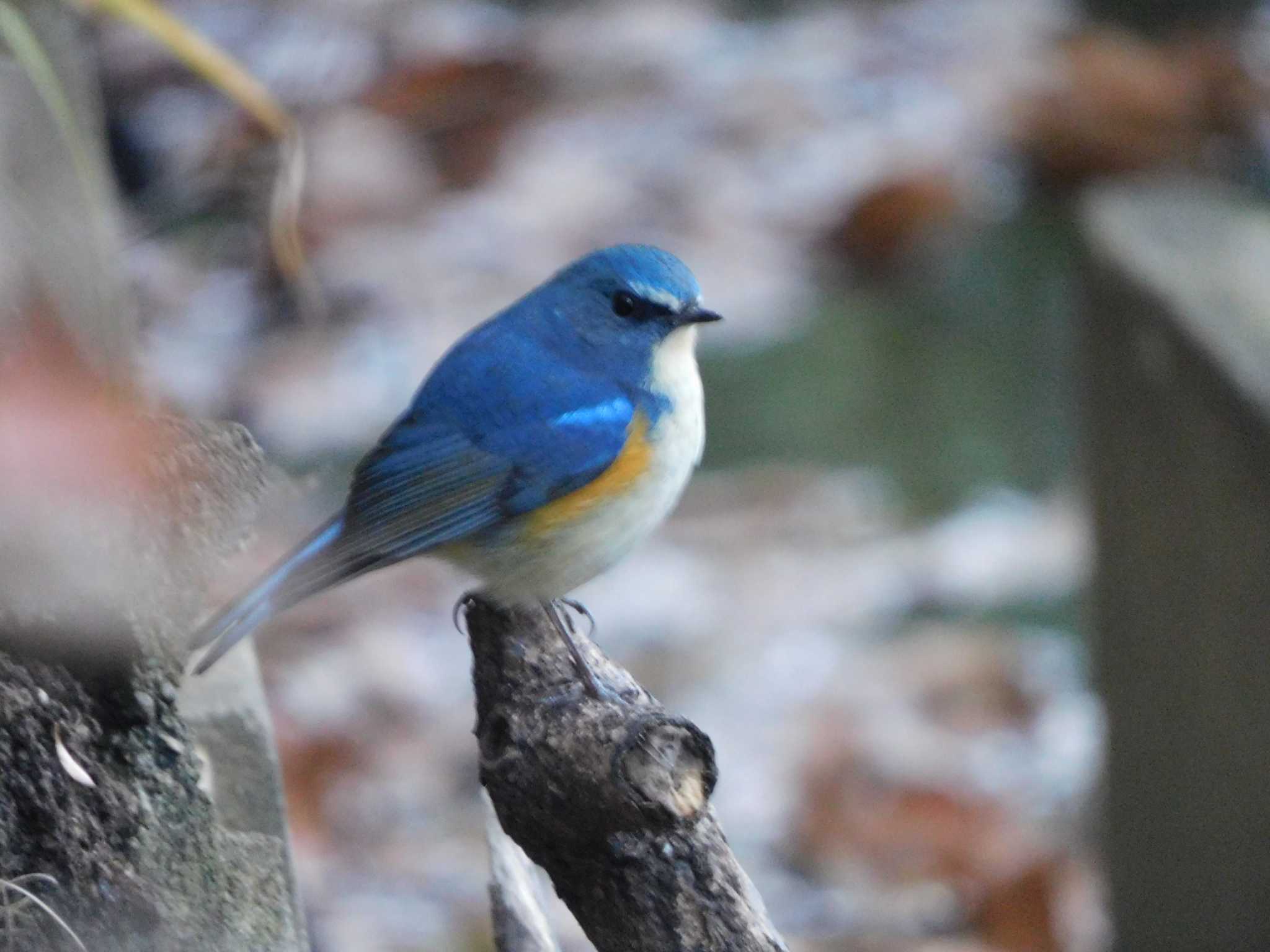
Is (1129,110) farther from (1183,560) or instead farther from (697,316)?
(697,316)

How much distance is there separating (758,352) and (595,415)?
2990 millimetres

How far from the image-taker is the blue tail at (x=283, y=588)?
1.61 metres

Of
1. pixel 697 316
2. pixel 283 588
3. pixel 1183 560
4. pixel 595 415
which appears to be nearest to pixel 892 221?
pixel 1183 560

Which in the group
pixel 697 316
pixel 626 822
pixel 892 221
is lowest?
pixel 626 822

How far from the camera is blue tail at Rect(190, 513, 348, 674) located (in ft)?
5.29

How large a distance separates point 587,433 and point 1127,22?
222 inches

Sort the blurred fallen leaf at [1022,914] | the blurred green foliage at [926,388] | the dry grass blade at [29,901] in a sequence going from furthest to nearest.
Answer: the blurred green foliage at [926,388]
the blurred fallen leaf at [1022,914]
the dry grass blade at [29,901]

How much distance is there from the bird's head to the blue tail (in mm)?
387

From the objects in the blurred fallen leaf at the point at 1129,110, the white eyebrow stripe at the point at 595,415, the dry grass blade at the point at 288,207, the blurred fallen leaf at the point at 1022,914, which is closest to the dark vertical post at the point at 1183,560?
the blurred fallen leaf at the point at 1022,914

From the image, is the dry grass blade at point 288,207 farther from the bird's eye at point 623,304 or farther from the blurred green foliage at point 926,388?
the blurred green foliage at point 926,388

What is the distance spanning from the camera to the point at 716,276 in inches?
207

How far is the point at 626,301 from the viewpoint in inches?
82.2

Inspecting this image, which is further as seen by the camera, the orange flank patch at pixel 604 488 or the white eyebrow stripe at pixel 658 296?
the white eyebrow stripe at pixel 658 296

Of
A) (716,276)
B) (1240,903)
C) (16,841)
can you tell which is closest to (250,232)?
(716,276)
